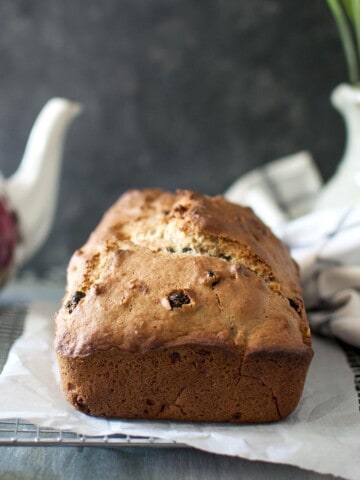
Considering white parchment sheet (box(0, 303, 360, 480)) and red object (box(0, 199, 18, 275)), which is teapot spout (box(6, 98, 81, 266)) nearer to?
red object (box(0, 199, 18, 275))

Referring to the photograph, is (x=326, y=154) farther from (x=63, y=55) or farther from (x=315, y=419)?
(x=315, y=419)

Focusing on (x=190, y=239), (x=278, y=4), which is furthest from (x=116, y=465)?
(x=278, y=4)

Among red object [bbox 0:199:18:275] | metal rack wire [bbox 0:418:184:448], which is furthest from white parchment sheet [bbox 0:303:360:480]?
red object [bbox 0:199:18:275]

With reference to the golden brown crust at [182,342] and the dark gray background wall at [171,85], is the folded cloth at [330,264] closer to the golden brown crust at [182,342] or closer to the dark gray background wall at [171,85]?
the golden brown crust at [182,342]

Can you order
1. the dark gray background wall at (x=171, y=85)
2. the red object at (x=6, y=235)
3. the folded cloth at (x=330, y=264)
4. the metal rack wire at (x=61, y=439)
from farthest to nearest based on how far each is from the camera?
the dark gray background wall at (x=171, y=85) → the red object at (x=6, y=235) → the folded cloth at (x=330, y=264) → the metal rack wire at (x=61, y=439)

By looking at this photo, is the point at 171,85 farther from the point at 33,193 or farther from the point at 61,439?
the point at 61,439

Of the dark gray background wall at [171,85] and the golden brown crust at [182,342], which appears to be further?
the dark gray background wall at [171,85]

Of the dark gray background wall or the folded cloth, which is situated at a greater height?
the dark gray background wall

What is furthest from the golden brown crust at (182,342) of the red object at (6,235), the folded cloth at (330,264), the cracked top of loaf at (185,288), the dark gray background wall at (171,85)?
the dark gray background wall at (171,85)
